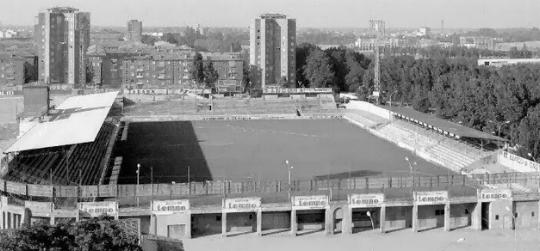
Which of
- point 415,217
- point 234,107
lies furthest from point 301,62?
point 415,217

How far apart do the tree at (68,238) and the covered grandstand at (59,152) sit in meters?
7.81

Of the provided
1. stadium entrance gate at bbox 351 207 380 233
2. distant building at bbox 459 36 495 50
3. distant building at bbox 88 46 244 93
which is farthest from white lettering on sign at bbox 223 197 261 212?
distant building at bbox 459 36 495 50

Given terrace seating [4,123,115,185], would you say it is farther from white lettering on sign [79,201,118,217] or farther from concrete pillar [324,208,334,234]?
concrete pillar [324,208,334,234]

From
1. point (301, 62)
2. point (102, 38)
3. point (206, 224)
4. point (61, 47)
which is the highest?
point (102, 38)

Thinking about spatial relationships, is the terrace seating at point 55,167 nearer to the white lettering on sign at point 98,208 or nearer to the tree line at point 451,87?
the white lettering on sign at point 98,208

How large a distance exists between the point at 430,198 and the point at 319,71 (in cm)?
4147

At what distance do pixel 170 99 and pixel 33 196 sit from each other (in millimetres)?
31506

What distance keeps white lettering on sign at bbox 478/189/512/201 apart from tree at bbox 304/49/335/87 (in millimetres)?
40357

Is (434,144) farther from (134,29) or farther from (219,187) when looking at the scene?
(134,29)

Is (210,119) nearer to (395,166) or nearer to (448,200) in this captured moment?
(395,166)

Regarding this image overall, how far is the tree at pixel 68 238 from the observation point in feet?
45.6

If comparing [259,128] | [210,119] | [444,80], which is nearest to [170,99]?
[210,119]

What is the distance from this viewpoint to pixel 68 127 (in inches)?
1057

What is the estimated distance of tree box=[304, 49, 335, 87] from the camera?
6319 cm
